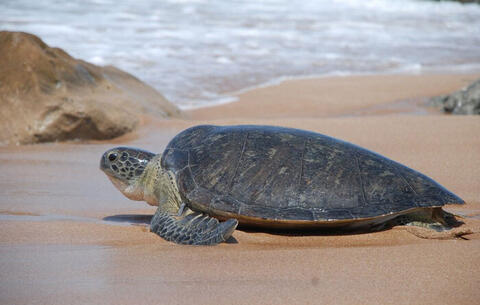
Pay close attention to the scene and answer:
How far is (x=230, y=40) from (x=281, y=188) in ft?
34.9

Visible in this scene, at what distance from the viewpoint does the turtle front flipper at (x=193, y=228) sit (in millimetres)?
2906

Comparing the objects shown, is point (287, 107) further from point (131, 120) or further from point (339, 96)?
point (131, 120)

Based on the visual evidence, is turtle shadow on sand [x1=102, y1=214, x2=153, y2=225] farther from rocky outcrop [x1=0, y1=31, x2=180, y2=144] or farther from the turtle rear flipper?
rocky outcrop [x1=0, y1=31, x2=180, y2=144]

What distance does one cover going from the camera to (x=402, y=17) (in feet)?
68.6

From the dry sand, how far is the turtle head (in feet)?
0.63

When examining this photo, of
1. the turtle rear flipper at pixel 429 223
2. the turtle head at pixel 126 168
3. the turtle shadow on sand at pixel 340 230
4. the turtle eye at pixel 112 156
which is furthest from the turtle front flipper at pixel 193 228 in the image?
the turtle rear flipper at pixel 429 223

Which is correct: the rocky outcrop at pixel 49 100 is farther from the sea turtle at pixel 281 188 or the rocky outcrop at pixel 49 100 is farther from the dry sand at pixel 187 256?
the sea turtle at pixel 281 188

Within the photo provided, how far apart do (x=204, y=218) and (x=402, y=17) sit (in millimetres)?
19500

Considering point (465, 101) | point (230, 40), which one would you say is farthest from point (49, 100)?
point (230, 40)

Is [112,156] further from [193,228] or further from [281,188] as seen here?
[281,188]

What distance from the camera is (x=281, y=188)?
10.0ft

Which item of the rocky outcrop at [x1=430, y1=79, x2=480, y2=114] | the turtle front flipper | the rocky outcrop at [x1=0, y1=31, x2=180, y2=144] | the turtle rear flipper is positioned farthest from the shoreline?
the turtle rear flipper

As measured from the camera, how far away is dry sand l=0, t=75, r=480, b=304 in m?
2.29

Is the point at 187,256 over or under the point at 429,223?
under
